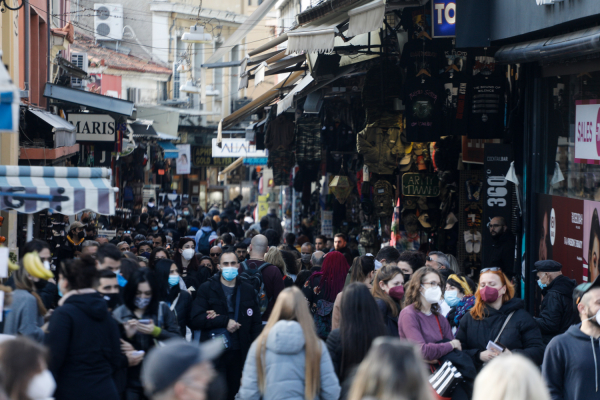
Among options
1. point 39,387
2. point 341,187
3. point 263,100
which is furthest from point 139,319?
point 263,100

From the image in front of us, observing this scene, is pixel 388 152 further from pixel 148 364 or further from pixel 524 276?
pixel 148 364

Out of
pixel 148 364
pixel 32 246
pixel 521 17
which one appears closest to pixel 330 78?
pixel 521 17

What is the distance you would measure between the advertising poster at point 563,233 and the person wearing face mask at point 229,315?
3.83 metres

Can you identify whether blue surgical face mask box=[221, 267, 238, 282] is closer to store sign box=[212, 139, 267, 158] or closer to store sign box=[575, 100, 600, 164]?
store sign box=[575, 100, 600, 164]

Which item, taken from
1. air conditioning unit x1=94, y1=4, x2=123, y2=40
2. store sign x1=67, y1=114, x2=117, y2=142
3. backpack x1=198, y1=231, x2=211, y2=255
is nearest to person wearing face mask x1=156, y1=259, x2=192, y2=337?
backpack x1=198, y1=231, x2=211, y2=255

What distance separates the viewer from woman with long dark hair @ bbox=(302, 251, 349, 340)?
885 centimetres

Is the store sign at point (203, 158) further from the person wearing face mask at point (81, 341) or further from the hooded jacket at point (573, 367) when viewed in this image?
the hooded jacket at point (573, 367)

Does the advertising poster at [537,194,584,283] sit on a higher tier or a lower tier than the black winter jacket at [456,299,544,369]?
higher

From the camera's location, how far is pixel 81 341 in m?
5.61

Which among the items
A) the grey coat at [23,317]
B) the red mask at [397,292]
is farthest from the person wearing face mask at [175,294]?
the red mask at [397,292]

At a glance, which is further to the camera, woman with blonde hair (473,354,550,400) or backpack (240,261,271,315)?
backpack (240,261,271,315)

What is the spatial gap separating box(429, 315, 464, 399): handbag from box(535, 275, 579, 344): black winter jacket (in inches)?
53.0

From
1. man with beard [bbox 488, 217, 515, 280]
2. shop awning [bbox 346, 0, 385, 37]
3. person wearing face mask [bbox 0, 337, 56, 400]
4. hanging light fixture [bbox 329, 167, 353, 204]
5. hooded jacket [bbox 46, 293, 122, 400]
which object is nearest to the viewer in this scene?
person wearing face mask [bbox 0, 337, 56, 400]

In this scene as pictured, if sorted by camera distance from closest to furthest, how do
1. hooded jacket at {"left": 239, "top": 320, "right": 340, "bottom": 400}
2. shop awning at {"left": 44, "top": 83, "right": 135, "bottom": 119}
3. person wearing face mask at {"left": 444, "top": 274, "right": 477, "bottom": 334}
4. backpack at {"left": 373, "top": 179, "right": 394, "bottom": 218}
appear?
hooded jacket at {"left": 239, "top": 320, "right": 340, "bottom": 400}, person wearing face mask at {"left": 444, "top": 274, "right": 477, "bottom": 334}, backpack at {"left": 373, "top": 179, "right": 394, "bottom": 218}, shop awning at {"left": 44, "top": 83, "right": 135, "bottom": 119}
